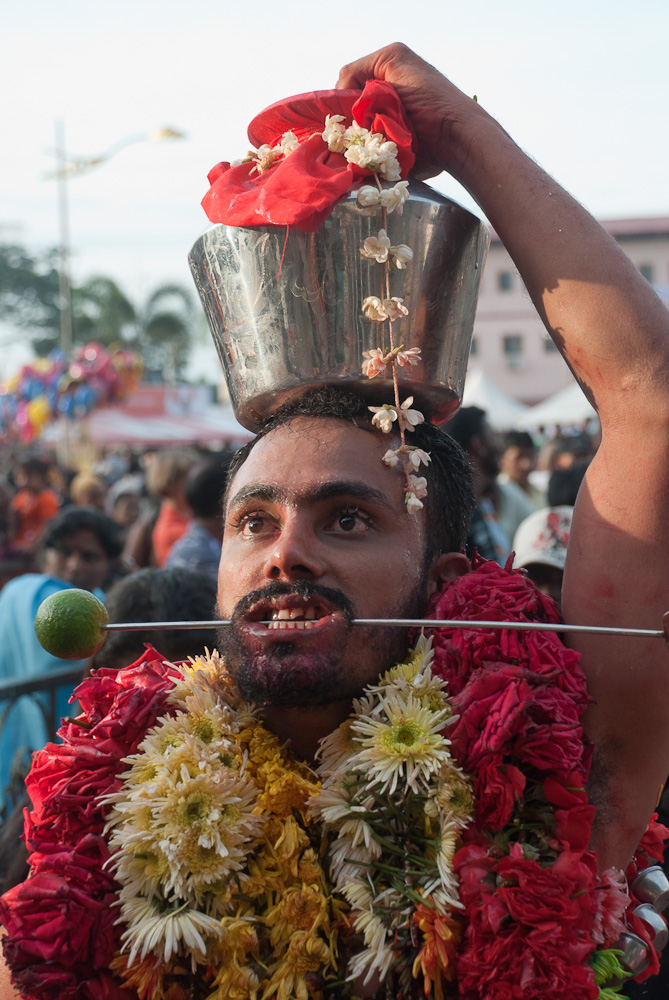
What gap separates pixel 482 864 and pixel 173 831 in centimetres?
64

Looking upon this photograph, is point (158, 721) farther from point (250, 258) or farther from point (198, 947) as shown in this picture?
point (250, 258)

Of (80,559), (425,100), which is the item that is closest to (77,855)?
(425,100)

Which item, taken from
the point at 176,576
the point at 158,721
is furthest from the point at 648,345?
the point at 176,576

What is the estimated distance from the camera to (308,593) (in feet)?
7.08

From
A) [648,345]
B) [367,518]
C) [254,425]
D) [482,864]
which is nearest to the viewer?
[482,864]

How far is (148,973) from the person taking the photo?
6.66 ft

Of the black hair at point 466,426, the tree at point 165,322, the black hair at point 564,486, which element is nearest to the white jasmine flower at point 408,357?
the black hair at point 564,486

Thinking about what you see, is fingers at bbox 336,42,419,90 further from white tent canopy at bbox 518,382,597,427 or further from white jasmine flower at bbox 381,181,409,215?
white tent canopy at bbox 518,382,597,427

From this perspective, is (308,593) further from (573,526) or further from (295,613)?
(573,526)

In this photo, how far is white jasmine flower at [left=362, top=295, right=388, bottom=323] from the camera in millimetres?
2246

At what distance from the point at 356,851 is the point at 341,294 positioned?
1.22m

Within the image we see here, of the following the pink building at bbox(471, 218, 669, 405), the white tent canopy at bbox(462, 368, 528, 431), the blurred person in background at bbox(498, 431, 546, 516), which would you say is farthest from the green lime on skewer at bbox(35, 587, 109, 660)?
the pink building at bbox(471, 218, 669, 405)

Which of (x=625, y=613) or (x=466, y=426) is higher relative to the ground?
(x=466, y=426)

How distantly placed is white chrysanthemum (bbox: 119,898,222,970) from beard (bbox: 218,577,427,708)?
1.48ft
